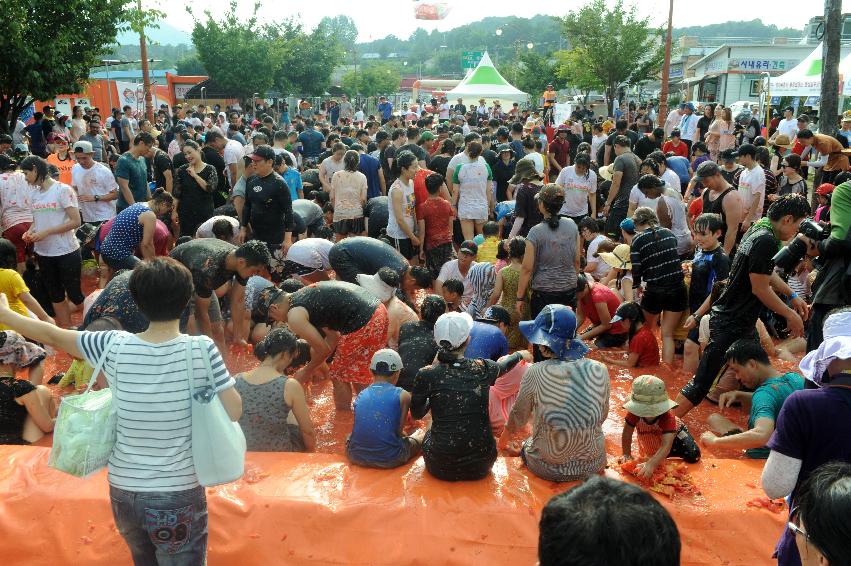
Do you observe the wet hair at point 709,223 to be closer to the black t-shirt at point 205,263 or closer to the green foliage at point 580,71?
the black t-shirt at point 205,263

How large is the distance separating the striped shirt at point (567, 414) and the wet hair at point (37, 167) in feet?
15.8

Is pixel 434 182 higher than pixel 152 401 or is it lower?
higher

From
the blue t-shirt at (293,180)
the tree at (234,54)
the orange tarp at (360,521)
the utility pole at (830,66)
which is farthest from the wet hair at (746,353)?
the tree at (234,54)

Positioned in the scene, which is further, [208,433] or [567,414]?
[567,414]

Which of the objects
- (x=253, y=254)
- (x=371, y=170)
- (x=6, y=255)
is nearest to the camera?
(x=253, y=254)

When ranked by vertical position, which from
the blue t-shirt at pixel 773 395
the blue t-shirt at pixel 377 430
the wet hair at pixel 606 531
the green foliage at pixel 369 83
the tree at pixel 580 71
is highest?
the green foliage at pixel 369 83

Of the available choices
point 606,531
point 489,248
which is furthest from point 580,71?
point 606,531

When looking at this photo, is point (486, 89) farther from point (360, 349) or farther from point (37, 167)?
point (360, 349)

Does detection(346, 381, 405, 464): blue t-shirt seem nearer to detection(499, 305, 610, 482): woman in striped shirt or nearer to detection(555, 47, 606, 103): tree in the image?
detection(499, 305, 610, 482): woman in striped shirt

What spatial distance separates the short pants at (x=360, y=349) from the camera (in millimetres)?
5188

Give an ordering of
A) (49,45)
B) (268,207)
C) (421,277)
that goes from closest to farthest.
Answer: (421,277) → (268,207) → (49,45)

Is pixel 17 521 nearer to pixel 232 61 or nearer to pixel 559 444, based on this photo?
pixel 559 444

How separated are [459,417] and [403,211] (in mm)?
4528

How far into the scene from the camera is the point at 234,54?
1293 inches
